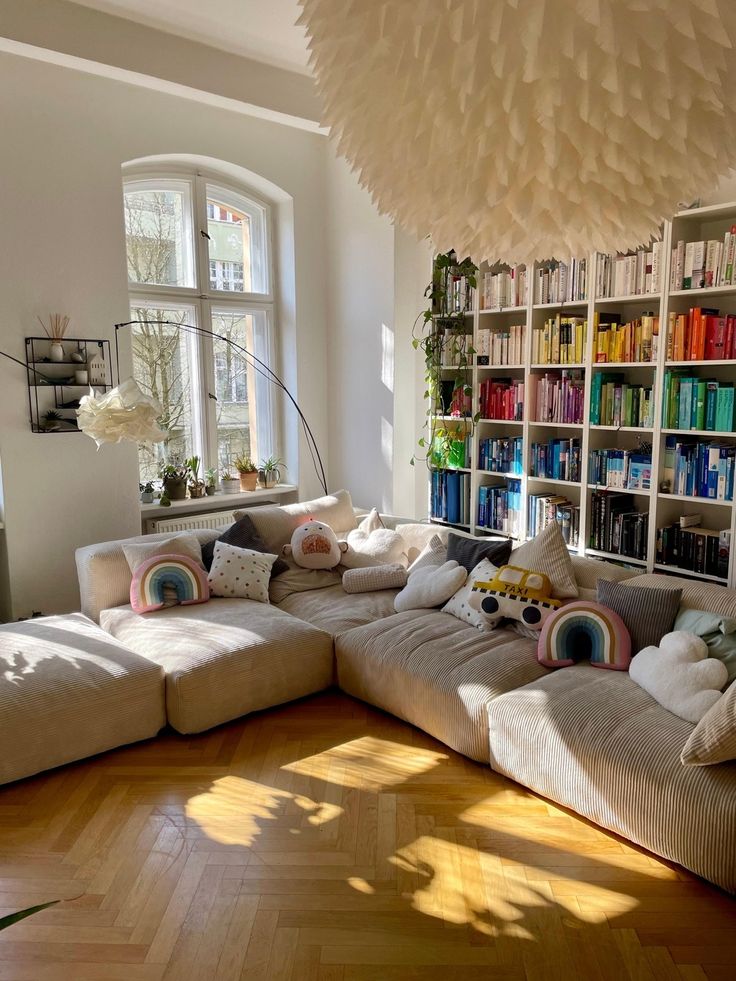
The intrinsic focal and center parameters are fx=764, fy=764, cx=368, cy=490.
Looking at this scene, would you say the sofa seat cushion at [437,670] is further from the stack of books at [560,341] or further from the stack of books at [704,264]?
the stack of books at [704,264]

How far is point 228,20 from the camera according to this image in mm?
3902

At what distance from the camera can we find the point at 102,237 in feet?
15.5

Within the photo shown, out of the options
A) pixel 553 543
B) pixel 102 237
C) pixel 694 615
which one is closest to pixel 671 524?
pixel 553 543

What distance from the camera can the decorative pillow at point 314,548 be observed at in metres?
4.65

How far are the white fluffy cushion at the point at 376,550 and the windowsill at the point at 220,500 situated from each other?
1136mm

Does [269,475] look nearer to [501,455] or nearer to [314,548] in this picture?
[314,548]

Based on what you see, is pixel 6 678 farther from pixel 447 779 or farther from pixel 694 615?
pixel 694 615

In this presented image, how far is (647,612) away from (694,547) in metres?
1.02

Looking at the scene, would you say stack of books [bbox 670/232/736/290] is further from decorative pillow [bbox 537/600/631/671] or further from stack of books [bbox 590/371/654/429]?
decorative pillow [bbox 537/600/631/671]

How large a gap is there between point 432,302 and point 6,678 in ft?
12.3

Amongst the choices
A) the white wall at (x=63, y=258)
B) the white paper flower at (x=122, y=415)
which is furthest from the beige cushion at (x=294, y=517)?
the white paper flower at (x=122, y=415)

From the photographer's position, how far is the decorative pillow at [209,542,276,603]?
432 cm

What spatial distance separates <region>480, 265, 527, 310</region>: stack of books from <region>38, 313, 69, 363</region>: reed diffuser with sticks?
271 cm

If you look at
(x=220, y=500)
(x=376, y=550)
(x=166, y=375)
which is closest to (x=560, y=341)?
(x=376, y=550)
